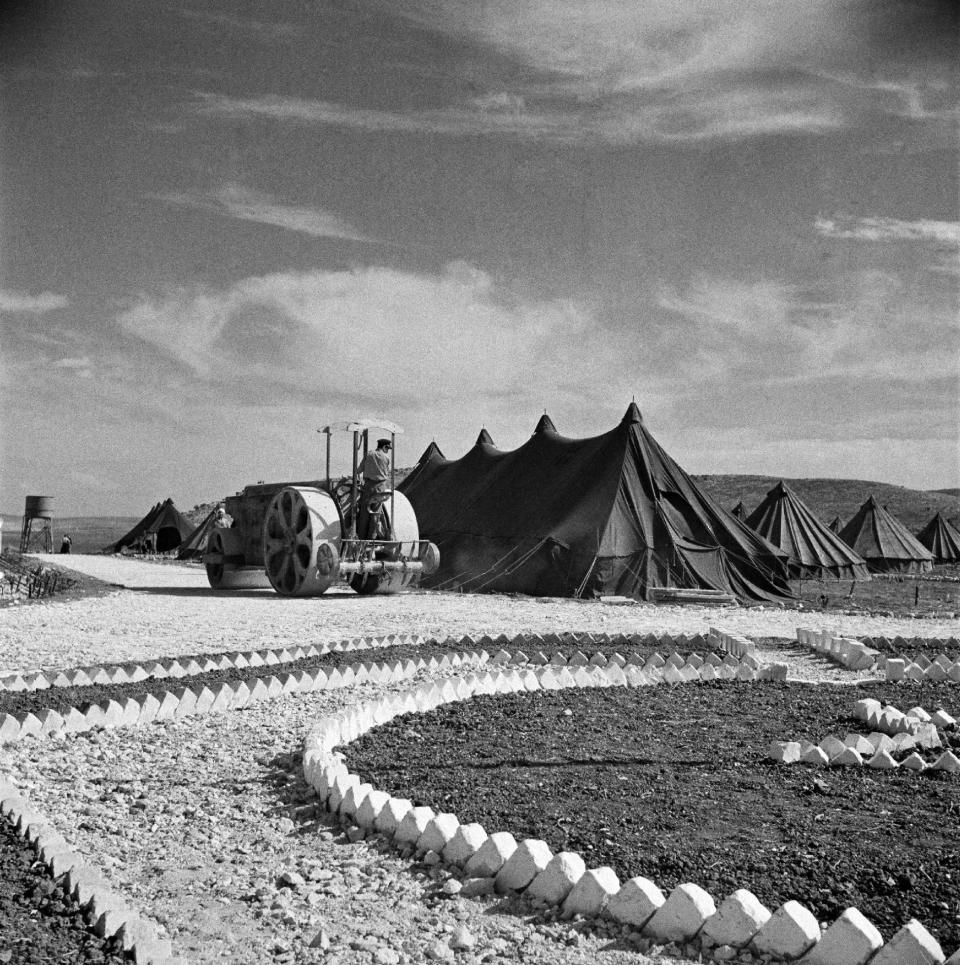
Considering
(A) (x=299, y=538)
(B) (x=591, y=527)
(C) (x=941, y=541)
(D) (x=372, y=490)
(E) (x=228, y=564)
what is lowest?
(E) (x=228, y=564)

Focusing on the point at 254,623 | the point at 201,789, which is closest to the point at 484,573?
the point at 254,623

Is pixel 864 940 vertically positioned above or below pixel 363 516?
below

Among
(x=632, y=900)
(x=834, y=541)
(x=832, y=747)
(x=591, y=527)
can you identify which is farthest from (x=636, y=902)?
(x=834, y=541)

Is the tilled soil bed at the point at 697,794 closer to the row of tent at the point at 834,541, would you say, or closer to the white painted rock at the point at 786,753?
the white painted rock at the point at 786,753

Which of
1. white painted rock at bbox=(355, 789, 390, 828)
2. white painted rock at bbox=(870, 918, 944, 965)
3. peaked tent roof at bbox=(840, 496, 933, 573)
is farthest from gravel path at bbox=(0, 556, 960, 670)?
peaked tent roof at bbox=(840, 496, 933, 573)

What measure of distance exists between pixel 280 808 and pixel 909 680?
23.4ft

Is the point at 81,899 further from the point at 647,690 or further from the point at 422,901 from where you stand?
the point at 647,690

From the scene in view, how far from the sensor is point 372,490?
21000 mm

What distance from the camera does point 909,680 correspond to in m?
10.4

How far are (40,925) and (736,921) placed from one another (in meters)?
2.62

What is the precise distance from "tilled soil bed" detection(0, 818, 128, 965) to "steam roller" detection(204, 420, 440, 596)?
1572 centimetres

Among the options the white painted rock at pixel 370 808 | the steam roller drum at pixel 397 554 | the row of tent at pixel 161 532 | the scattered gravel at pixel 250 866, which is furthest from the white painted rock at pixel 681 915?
the row of tent at pixel 161 532

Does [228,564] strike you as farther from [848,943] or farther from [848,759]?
[848,943]

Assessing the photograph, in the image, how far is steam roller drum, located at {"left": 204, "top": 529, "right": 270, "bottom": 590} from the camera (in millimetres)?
23578
